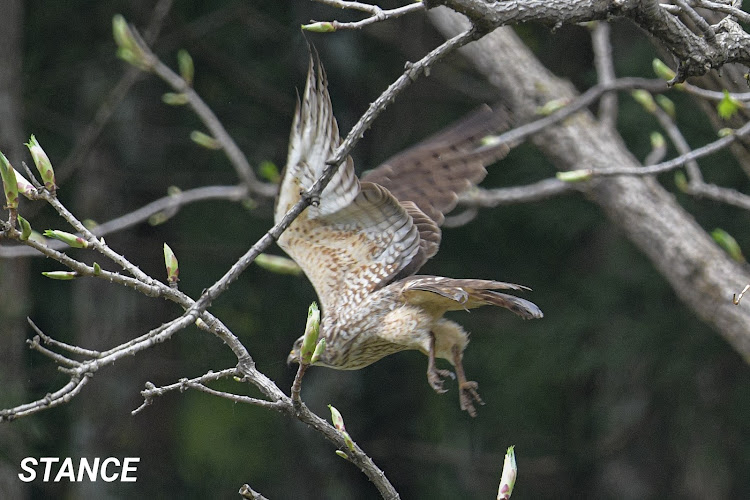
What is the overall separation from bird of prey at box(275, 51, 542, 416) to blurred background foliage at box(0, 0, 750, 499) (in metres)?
2.47

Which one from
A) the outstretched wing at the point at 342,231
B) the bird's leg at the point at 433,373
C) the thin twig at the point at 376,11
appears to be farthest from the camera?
the outstretched wing at the point at 342,231

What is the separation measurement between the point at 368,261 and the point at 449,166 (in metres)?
0.62

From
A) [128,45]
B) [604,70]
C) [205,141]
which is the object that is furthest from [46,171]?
[604,70]

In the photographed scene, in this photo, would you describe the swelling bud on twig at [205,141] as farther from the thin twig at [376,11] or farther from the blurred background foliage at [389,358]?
the thin twig at [376,11]

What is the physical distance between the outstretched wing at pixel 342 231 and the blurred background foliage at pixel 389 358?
253cm

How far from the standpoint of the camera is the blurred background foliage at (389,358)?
555 cm

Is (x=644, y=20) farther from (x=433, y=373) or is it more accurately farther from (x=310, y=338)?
(x=433, y=373)

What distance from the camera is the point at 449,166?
347cm

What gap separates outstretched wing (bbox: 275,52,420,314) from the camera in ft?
9.00

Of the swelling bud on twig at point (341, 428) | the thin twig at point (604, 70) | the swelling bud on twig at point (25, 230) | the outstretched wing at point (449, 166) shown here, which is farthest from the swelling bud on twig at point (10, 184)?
the thin twig at point (604, 70)

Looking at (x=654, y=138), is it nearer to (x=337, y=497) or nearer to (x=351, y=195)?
(x=351, y=195)

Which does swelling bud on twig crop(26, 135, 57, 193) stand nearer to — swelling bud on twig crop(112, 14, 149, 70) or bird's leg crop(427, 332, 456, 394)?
bird's leg crop(427, 332, 456, 394)

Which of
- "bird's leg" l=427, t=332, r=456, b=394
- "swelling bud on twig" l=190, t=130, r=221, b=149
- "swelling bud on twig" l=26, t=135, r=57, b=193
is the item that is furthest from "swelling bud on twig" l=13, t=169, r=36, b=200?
"swelling bud on twig" l=190, t=130, r=221, b=149

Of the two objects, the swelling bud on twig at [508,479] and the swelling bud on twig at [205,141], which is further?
the swelling bud on twig at [205,141]
